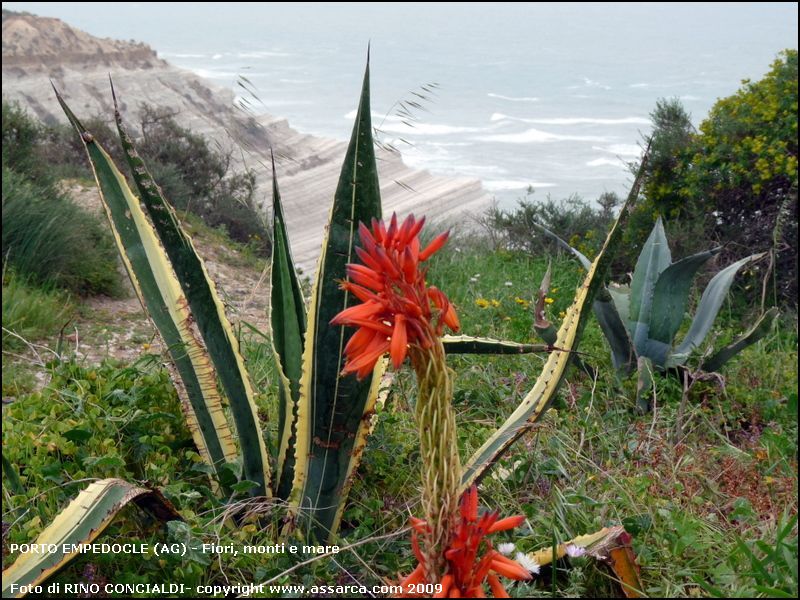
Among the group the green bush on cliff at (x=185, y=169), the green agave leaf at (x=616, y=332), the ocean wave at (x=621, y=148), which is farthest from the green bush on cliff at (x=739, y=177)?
the ocean wave at (x=621, y=148)

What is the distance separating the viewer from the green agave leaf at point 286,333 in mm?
1935

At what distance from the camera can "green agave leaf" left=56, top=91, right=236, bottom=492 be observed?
6.48 feet

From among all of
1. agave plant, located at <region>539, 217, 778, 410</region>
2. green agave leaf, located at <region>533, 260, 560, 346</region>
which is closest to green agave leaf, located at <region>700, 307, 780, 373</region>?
agave plant, located at <region>539, 217, 778, 410</region>

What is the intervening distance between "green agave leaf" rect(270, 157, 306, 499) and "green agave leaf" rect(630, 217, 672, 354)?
1.88 metres

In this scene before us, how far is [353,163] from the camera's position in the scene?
172 cm

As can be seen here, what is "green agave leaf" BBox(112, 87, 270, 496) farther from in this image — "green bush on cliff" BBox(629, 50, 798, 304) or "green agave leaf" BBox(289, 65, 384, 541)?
"green bush on cliff" BBox(629, 50, 798, 304)

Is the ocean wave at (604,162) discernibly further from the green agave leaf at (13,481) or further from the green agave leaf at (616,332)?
the green agave leaf at (13,481)

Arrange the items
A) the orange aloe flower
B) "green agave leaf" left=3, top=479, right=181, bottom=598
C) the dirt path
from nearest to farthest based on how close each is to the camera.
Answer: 1. the orange aloe flower
2. "green agave leaf" left=3, top=479, right=181, bottom=598
3. the dirt path

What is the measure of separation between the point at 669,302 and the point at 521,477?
58.7 inches

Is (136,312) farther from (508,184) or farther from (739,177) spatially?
(508,184)

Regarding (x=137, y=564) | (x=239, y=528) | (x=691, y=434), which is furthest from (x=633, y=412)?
(x=137, y=564)

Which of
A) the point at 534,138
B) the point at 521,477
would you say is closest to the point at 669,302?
the point at 521,477

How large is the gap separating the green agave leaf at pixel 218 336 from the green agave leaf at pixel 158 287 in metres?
0.04

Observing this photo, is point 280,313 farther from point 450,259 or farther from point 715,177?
point 715,177
